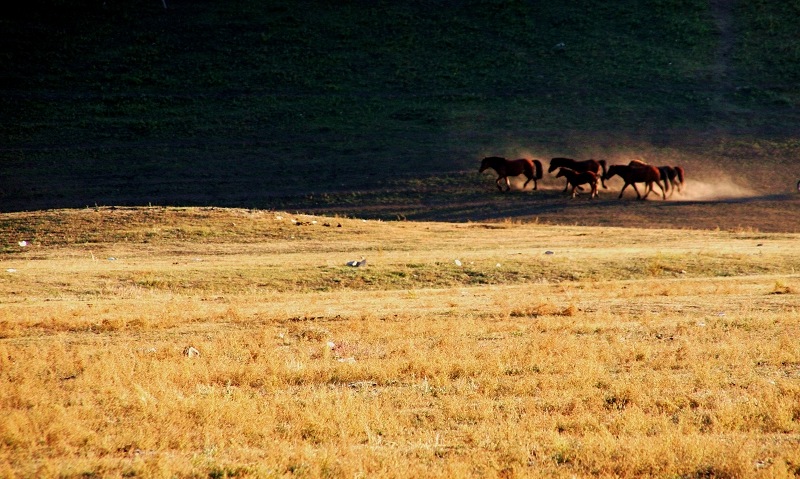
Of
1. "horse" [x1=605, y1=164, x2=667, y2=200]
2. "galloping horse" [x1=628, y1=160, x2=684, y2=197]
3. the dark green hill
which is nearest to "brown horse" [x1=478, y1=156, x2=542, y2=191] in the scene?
the dark green hill

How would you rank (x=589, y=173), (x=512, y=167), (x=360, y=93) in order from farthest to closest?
(x=360, y=93) < (x=512, y=167) < (x=589, y=173)

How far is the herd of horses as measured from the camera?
44.3 meters

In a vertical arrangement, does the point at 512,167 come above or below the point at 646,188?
above

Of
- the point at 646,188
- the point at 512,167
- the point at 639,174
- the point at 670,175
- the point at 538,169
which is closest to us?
the point at 639,174

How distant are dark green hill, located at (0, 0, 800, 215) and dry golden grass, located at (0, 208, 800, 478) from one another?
20.7 metres

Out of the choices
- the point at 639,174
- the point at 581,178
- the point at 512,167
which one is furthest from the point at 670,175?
the point at 512,167

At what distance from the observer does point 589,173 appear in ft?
145

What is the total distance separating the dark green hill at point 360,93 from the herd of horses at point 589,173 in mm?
2488

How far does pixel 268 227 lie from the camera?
31.2m

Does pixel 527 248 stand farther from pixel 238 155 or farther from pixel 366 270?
pixel 238 155

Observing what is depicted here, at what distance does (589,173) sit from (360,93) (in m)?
23.0

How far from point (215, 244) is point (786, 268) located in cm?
1715

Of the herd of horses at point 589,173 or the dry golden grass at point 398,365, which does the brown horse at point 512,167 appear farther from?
the dry golden grass at point 398,365

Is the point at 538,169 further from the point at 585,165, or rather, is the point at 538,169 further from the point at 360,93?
the point at 360,93
